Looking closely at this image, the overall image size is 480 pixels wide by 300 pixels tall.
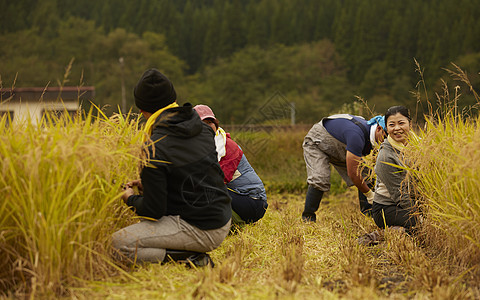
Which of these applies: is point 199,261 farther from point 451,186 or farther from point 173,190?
point 451,186

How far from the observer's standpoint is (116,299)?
2.56m

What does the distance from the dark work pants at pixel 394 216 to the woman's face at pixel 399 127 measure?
0.55m

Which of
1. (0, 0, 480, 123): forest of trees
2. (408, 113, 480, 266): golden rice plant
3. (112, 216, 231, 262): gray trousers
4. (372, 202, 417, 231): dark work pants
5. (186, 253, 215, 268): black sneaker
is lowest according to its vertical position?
(0, 0, 480, 123): forest of trees

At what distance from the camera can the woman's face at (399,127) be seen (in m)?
4.01

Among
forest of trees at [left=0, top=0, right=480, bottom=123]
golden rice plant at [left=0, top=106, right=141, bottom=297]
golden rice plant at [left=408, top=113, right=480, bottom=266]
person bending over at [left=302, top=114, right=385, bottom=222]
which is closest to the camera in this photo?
golden rice plant at [left=0, top=106, right=141, bottom=297]

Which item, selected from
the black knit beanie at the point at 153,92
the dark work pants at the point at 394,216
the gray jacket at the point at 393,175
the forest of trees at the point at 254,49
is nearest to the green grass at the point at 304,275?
the dark work pants at the point at 394,216

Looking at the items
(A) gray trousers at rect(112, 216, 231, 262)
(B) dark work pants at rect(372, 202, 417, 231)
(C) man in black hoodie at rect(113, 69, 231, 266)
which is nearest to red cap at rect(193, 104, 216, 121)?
→ (C) man in black hoodie at rect(113, 69, 231, 266)

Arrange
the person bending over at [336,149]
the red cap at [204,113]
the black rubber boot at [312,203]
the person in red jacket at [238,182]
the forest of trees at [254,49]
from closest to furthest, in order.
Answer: the red cap at [204,113]
the person in red jacket at [238,182]
the person bending over at [336,149]
the black rubber boot at [312,203]
the forest of trees at [254,49]

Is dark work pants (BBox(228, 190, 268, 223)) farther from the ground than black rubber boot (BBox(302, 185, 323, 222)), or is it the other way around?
dark work pants (BBox(228, 190, 268, 223))

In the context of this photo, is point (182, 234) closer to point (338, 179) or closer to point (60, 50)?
point (338, 179)


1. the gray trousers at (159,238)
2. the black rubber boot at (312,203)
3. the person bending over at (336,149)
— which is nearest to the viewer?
the gray trousers at (159,238)

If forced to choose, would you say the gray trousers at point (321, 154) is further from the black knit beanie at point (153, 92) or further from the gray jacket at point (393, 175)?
the black knit beanie at point (153, 92)

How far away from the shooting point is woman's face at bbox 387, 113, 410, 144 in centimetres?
401

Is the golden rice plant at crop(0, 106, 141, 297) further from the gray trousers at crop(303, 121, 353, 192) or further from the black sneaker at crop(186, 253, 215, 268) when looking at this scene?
the gray trousers at crop(303, 121, 353, 192)
